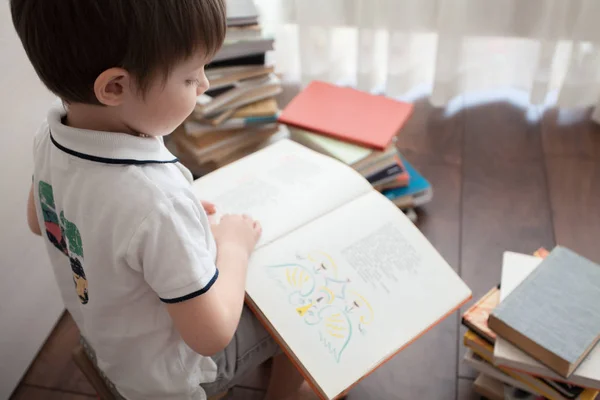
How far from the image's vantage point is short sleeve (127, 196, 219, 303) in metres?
0.56

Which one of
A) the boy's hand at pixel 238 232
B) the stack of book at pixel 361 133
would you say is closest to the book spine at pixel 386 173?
the stack of book at pixel 361 133

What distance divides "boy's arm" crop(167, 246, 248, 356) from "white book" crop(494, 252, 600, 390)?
387 millimetres

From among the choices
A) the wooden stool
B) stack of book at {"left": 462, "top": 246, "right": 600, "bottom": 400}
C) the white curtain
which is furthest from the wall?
stack of book at {"left": 462, "top": 246, "right": 600, "bottom": 400}

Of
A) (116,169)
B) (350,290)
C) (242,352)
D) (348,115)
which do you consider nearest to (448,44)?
(348,115)

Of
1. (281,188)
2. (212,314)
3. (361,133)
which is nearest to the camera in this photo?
(212,314)

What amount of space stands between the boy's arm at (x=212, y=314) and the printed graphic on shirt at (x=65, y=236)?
0.41ft

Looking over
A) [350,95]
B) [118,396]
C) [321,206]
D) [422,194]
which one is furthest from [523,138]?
[118,396]

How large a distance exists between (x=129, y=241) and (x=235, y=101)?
71 centimetres

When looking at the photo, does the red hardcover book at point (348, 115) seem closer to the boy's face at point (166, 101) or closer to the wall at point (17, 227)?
the wall at point (17, 227)

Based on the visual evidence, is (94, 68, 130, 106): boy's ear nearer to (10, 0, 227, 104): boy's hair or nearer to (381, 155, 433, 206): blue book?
(10, 0, 227, 104): boy's hair

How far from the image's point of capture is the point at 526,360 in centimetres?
80

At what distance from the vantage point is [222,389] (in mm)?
779

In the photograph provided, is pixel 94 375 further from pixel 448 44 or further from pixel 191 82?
pixel 448 44

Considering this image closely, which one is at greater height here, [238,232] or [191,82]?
[191,82]
